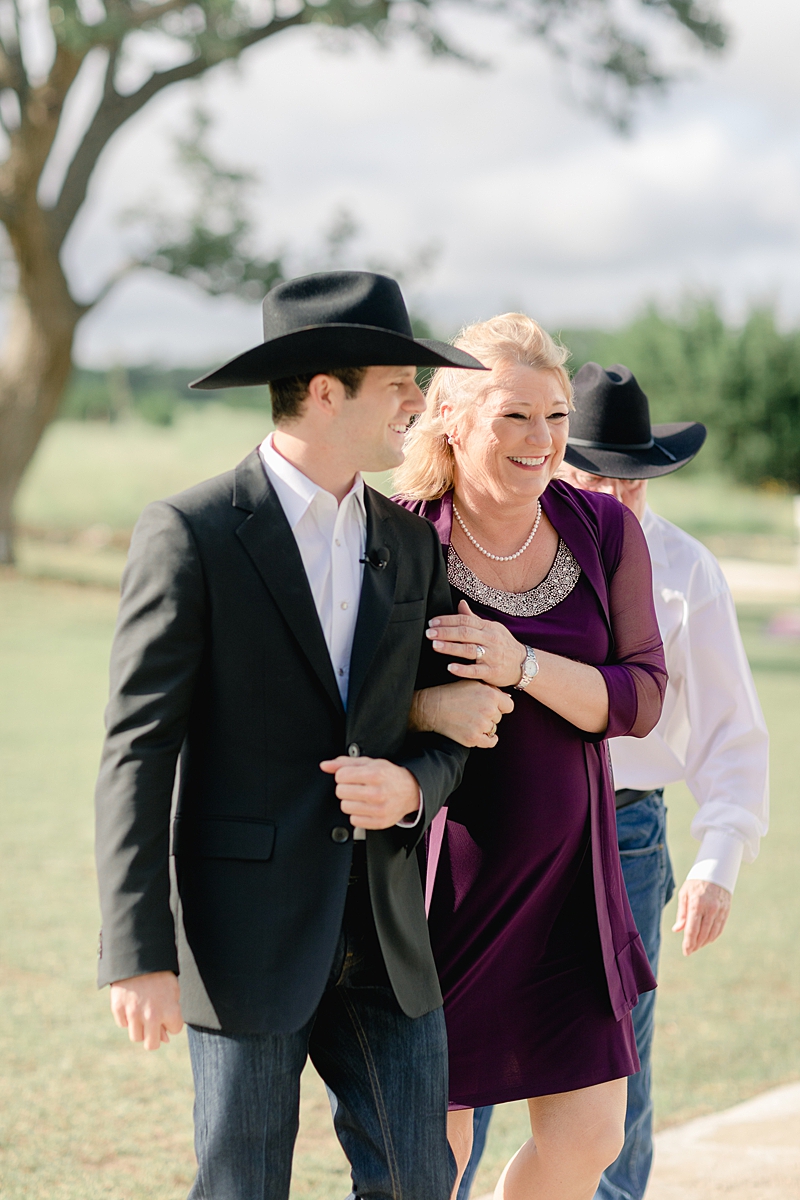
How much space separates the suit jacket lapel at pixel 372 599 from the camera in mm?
2010

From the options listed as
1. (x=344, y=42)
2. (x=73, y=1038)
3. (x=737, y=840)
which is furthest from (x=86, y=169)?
(x=737, y=840)

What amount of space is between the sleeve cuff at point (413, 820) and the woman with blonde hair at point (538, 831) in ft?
1.26

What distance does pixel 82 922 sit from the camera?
584 cm

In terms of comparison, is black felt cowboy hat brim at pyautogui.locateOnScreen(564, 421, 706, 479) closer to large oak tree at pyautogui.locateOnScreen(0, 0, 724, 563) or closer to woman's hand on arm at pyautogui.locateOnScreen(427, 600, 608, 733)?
woman's hand on arm at pyautogui.locateOnScreen(427, 600, 608, 733)

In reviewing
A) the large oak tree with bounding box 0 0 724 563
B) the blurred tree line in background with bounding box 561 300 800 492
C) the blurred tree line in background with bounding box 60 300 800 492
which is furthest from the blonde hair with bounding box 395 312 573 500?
the blurred tree line in background with bounding box 561 300 800 492

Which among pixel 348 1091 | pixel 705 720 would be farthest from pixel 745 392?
pixel 348 1091

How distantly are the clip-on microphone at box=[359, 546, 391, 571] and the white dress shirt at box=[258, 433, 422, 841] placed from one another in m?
0.02

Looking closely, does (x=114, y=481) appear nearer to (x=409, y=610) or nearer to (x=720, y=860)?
(x=720, y=860)

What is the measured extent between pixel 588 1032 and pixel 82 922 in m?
3.94

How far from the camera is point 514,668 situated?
228cm

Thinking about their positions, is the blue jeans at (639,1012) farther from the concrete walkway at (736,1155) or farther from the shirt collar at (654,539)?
the shirt collar at (654,539)

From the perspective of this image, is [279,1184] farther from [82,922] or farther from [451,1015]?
[82,922]

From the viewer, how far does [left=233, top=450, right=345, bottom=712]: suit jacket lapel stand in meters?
1.95

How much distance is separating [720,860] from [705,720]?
348mm
